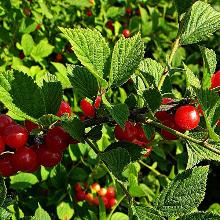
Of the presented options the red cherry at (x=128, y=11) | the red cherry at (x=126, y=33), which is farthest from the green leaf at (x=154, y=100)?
the red cherry at (x=128, y=11)

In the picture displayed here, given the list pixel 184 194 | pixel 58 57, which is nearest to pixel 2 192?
pixel 184 194

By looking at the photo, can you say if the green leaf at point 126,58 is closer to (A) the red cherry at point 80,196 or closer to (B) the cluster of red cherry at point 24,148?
(B) the cluster of red cherry at point 24,148

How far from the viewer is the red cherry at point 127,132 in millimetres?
1028

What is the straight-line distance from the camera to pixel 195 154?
3.31 ft

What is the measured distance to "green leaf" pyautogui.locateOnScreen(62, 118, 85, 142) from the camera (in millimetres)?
893

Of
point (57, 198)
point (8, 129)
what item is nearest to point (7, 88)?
point (8, 129)

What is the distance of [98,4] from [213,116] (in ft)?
7.26

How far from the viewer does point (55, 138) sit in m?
0.95

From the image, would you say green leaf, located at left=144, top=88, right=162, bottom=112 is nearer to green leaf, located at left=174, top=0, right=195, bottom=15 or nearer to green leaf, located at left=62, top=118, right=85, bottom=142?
green leaf, located at left=62, top=118, right=85, bottom=142

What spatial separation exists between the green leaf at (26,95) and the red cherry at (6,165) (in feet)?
0.38

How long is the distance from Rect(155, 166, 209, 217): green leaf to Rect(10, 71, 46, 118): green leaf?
0.38 m

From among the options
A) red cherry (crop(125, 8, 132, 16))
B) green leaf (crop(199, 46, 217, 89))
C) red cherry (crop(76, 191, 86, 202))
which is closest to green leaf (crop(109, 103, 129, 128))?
green leaf (crop(199, 46, 217, 89))

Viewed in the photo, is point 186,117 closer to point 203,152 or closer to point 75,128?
point 203,152

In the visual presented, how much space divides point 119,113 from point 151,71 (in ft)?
0.89
